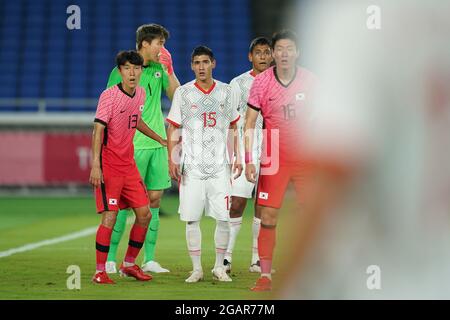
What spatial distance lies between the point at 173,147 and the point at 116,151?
39 centimetres

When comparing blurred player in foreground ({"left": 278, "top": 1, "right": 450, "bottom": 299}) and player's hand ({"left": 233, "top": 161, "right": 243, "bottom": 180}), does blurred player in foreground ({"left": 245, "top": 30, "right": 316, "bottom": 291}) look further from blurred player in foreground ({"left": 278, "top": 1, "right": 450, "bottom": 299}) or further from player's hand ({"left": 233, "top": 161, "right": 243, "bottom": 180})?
blurred player in foreground ({"left": 278, "top": 1, "right": 450, "bottom": 299})

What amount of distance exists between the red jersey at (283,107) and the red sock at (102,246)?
1.29 m

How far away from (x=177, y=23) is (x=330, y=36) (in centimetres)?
2299

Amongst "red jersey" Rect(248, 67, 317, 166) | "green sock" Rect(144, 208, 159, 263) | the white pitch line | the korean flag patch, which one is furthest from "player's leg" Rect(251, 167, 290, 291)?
the white pitch line

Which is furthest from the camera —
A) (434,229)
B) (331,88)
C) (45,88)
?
(45,88)

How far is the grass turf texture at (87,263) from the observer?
5.35m

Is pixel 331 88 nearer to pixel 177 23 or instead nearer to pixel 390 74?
pixel 390 74

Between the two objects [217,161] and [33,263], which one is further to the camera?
[33,263]

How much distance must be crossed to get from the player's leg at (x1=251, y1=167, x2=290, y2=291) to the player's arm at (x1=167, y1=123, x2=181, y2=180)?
716mm

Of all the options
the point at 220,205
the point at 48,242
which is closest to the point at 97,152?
the point at 220,205

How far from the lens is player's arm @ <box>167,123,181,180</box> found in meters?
5.77

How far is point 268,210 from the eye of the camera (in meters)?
5.34

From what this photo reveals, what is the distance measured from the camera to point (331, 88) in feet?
7.15
